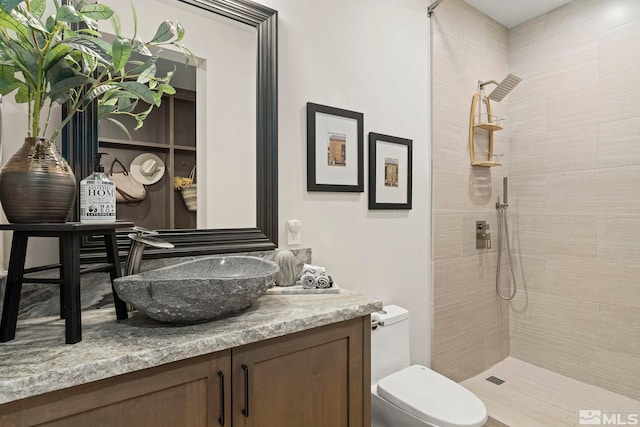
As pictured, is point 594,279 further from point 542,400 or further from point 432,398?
point 432,398

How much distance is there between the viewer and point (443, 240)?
2258 millimetres

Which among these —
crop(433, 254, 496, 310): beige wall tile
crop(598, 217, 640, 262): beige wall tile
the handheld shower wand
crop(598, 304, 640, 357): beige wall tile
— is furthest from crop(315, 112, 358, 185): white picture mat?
crop(598, 304, 640, 357): beige wall tile

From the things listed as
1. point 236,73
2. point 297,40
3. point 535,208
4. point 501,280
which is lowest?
point 501,280

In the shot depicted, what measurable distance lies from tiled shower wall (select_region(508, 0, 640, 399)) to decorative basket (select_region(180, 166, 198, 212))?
243cm

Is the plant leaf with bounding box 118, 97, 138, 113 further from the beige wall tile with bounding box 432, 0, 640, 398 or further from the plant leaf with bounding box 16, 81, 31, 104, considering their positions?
the beige wall tile with bounding box 432, 0, 640, 398

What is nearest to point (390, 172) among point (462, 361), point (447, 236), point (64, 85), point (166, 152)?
point (447, 236)

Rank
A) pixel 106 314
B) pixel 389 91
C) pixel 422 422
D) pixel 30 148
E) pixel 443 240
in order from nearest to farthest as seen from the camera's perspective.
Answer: pixel 30 148 < pixel 106 314 < pixel 422 422 < pixel 389 91 < pixel 443 240

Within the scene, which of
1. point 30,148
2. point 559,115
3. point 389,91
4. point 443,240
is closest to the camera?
point 30,148

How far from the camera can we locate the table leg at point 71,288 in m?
0.83

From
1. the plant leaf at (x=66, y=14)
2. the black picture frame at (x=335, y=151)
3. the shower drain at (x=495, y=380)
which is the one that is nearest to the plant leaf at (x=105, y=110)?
the plant leaf at (x=66, y=14)

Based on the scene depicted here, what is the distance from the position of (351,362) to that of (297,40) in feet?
4.56

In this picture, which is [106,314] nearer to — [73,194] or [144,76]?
[73,194]

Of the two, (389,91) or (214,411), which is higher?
(389,91)

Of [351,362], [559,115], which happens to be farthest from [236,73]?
[559,115]
